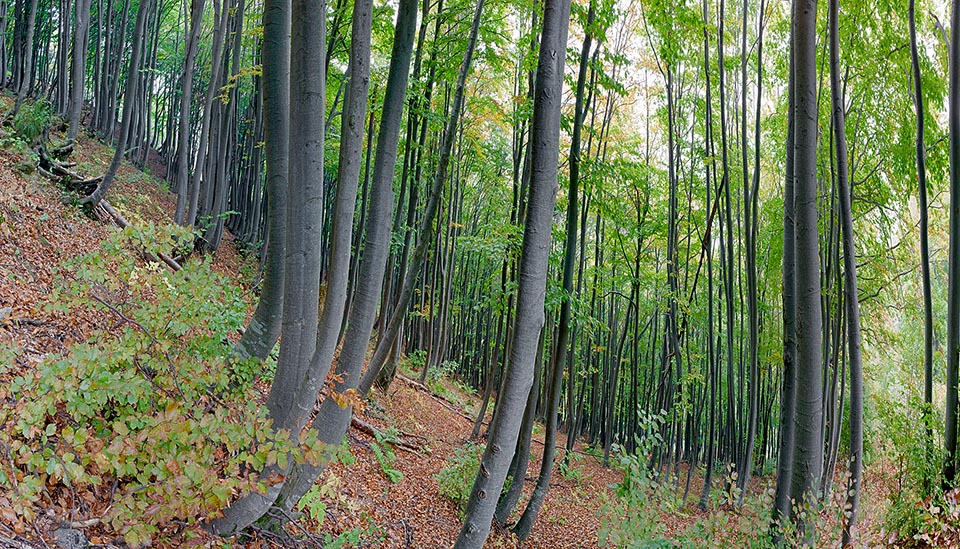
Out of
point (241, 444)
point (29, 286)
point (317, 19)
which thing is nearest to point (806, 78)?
point (317, 19)

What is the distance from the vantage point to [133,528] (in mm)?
2719

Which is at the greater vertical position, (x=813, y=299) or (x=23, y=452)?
(x=813, y=299)

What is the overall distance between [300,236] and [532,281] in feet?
4.68

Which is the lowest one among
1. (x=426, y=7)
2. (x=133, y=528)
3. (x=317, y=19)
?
(x=133, y=528)

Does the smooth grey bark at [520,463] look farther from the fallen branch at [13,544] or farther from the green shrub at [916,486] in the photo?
the fallen branch at [13,544]

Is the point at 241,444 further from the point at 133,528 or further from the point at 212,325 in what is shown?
the point at 212,325

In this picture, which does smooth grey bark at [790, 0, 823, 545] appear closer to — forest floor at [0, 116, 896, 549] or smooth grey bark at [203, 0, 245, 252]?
forest floor at [0, 116, 896, 549]

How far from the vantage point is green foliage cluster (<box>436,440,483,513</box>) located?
7502mm

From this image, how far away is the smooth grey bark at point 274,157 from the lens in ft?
12.2

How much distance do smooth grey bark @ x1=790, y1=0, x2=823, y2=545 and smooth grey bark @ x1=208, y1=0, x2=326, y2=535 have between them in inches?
136

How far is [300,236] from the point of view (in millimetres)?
3395

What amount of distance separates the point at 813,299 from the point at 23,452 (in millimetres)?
4891

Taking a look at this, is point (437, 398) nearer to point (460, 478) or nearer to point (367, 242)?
point (460, 478)

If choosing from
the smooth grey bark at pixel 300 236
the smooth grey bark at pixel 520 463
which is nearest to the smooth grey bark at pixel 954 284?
the smooth grey bark at pixel 520 463
